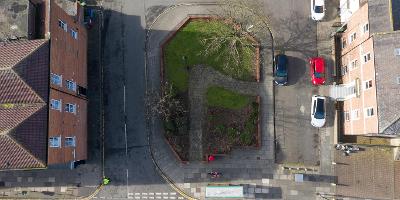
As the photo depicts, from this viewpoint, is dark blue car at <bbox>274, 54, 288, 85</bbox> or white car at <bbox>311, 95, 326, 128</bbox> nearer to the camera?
white car at <bbox>311, 95, 326, 128</bbox>

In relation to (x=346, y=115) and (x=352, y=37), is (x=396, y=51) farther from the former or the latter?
(x=346, y=115)

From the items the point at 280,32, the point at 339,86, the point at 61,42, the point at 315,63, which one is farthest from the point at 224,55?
the point at 61,42

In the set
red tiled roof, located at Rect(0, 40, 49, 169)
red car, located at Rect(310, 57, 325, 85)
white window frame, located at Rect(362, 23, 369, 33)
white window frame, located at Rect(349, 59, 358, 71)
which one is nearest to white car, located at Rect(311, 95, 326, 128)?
red car, located at Rect(310, 57, 325, 85)

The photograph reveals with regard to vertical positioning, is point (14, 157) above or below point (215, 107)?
below

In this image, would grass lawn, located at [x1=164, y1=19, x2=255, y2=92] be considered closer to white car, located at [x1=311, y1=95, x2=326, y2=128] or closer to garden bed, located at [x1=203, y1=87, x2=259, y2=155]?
garden bed, located at [x1=203, y1=87, x2=259, y2=155]

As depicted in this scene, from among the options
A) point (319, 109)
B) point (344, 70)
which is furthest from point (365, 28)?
point (319, 109)
